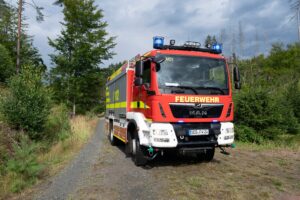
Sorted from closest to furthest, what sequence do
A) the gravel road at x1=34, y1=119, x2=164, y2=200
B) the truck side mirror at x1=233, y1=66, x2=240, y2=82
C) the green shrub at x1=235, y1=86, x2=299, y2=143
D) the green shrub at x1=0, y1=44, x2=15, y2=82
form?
the gravel road at x1=34, y1=119, x2=164, y2=200 → the truck side mirror at x1=233, y1=66, x2=240, y2=82 → the green shrub at x1=235, y1=86, x2=299, y2=143 → the green shrub at x1=0, y1=44, x2=15, y2=82

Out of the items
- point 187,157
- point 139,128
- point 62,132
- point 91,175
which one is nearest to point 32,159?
point 91,175

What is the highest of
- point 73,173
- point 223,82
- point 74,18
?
point 74,18

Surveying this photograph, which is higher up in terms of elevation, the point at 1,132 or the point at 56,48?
the point at 56,48

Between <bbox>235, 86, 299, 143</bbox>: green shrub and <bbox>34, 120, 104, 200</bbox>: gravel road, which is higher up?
<bbox>235, 86, 299, 143</bbox>: green shrub

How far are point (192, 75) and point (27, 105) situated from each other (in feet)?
25.6

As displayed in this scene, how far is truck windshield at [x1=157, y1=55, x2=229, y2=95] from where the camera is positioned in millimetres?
6805

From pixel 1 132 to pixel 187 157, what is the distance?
6.74m

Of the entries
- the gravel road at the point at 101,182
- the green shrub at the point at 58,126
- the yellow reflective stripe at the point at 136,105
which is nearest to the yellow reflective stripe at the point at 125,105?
the yellow reflective stripe at the point at 136,105

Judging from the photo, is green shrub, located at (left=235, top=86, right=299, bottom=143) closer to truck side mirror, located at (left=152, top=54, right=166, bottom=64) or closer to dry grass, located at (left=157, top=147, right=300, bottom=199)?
dry grass, located at (left=157, top=147, right=300, bottom=199)

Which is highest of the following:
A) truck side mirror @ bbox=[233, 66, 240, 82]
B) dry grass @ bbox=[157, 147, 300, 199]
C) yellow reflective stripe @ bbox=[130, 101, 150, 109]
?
truck side mirror @ bbox=[233, 66, 240, 82]

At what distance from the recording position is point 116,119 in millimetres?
10852

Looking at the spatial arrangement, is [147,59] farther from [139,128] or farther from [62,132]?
[62,132]

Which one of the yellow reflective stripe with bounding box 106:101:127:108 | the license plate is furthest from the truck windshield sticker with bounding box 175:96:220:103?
the yellow reflective stripe with bounding box 106:101:127:108

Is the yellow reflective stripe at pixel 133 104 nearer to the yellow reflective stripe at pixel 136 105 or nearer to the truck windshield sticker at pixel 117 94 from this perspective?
the yellow reflective stripe at pixel 136 105
